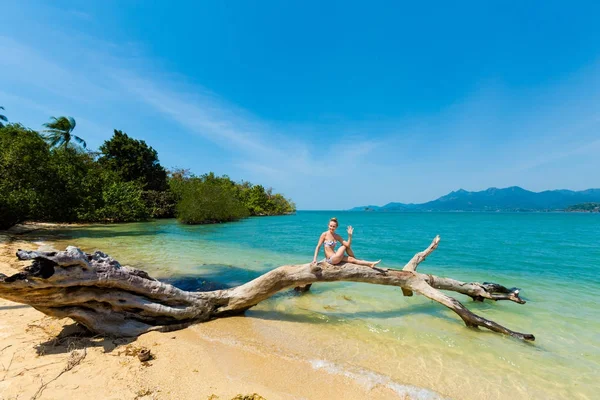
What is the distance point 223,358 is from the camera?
4426 mm

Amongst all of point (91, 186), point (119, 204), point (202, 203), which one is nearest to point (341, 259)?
point (91, 186)

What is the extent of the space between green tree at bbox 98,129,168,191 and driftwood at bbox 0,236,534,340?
43.0 meters

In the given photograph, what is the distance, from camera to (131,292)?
505 centimetres

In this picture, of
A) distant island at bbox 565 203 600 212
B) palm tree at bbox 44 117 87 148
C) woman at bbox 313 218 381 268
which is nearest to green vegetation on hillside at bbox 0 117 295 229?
palm tree at bbox 44 117 87 148

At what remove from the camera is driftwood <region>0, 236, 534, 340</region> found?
4.07m

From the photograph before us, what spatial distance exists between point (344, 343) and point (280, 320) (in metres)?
1.75

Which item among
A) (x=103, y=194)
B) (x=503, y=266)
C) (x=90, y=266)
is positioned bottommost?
(x=503, y=266)

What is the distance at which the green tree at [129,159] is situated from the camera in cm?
4209

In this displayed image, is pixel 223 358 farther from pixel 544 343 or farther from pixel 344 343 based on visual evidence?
pixel 544 343

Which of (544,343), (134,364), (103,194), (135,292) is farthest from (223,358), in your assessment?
(103,194)

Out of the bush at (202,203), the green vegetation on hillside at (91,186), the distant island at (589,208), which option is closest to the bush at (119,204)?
the green vegetation on hillside at (91,186)

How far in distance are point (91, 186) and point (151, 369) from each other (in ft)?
90.8

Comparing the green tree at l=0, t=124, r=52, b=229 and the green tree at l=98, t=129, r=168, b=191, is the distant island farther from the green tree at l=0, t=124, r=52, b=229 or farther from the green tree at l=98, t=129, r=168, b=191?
the green tree at l=0, t=124, r=52, b=229

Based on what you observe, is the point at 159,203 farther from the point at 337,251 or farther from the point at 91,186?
the point at 337,251
